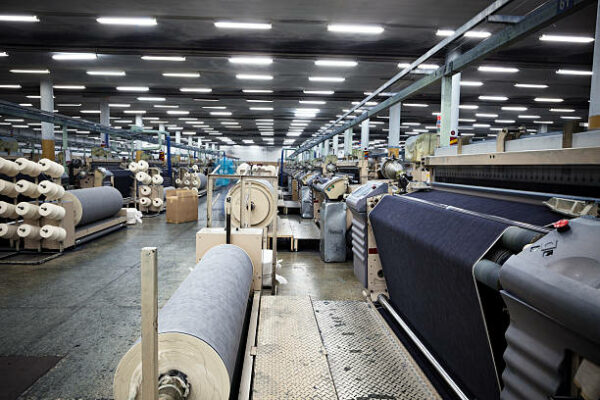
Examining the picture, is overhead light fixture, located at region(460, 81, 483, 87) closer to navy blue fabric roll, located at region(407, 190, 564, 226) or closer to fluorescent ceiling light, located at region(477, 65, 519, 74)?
fluorescent ceiling light, located at region(477, 65, 519, 74)

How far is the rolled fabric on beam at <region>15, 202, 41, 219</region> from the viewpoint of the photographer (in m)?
5.44

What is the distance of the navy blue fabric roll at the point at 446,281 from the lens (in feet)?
5.53

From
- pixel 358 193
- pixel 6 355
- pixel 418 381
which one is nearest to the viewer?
pixel 418 381

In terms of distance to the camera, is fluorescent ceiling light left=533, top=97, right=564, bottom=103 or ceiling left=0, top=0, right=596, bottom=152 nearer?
ceiling left=0, top=0, right=596, bottom=152

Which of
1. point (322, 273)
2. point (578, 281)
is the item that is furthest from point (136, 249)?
point (578, 281)

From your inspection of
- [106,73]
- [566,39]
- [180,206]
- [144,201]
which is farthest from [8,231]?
[566,39]

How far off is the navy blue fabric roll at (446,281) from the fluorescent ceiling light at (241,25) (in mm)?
5449

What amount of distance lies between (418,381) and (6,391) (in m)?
2.62

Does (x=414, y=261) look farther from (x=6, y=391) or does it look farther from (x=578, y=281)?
(x=6, y=391)

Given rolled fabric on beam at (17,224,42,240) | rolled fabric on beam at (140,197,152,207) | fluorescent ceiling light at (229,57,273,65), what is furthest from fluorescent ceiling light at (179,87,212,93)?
rolled fabric on beam at (17,224,42,240)

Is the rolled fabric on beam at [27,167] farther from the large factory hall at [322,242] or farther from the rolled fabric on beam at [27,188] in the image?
the rolled fabric on beam at [27,188]

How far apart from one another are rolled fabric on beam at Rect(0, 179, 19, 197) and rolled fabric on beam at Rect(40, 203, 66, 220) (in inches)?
18.3

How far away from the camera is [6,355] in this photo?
2729 mm

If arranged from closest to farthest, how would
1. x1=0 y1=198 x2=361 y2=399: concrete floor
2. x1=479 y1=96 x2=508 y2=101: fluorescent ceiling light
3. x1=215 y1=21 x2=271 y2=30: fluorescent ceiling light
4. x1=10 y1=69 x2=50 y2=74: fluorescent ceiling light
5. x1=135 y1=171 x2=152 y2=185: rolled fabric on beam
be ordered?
x1=0 y1=198 x2=361 y2=399: concrete floor
x1=215 y1=21 x2=271 y2=30: fluorescent ceiling light
x1=135 y1=171 x2=152 y2=185: rolled fabric on beam
x1=10 y1=69 x2=50 y2=74: fluorescent ceiling light
x1=479 y1=96 x2=508 y2=101: fluorescent ceiling light
